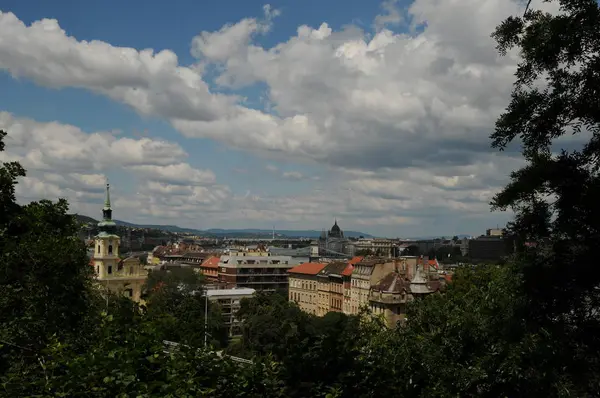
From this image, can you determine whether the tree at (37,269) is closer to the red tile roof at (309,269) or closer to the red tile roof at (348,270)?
the red tile roof at (348,270)

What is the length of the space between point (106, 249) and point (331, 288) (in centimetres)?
4142

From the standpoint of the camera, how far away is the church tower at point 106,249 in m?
85.4

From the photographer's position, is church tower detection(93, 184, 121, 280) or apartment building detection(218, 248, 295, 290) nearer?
church tower detection(93, 184, 121, 280)

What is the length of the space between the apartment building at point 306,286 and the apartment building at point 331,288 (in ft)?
4.91

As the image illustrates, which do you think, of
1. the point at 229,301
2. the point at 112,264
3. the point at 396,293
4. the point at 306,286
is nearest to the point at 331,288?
the point at 306,286

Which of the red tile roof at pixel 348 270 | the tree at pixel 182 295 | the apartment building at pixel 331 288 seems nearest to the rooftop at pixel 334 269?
the apartment building at pixel 331 288

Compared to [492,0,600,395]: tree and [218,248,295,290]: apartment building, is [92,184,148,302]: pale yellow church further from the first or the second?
[492,0,600,395]: tree

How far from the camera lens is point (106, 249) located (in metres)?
85.8

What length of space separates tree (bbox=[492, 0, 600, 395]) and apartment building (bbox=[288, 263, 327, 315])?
101914 millimetres

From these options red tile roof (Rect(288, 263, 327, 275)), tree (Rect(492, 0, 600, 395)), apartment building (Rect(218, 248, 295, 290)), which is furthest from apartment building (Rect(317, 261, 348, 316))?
tree (Rect(492, 0, 600, 395))

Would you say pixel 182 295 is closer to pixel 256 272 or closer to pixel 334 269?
pixel 334 269

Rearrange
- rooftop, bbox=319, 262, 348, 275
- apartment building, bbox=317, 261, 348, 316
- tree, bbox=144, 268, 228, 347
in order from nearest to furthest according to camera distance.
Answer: tree, bbox=144, 268, 228, 347, apartment building, bbox=317, 261, 348, 316, rooftop, bbox=319, 262, 348, 275

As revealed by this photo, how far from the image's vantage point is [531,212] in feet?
40.3

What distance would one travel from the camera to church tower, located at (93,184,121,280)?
85.4 metres
